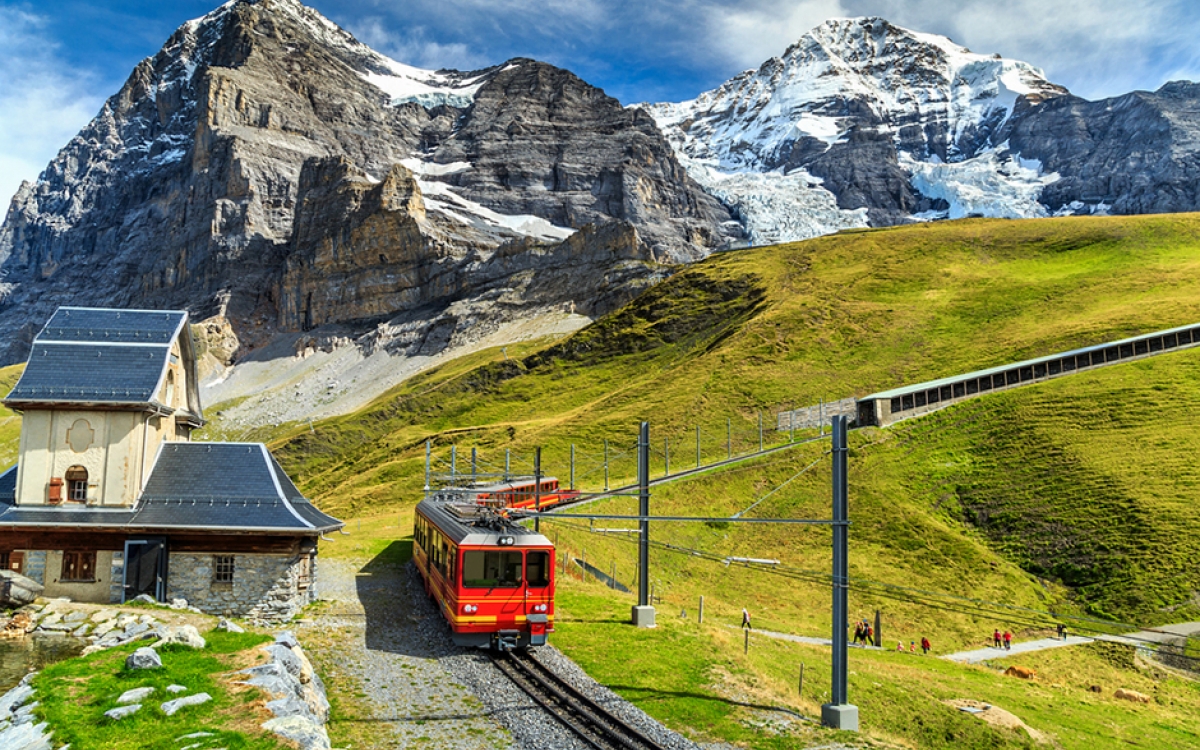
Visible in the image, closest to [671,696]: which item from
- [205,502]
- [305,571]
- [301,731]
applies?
[301,731]

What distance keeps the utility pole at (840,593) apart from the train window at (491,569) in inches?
369

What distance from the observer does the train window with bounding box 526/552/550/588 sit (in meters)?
24.8

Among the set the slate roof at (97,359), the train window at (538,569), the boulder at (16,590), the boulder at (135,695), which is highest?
the slate roof at (97,359)

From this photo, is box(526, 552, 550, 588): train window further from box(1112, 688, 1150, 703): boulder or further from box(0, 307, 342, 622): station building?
box(1112, 688, 1150, 703): boulder

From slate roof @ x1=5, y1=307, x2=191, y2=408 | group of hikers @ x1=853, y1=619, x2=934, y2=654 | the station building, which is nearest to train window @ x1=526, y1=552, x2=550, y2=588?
the station building

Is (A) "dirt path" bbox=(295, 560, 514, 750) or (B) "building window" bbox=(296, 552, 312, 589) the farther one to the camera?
(B) "building window" bbox=(296, 552, 312, 589)

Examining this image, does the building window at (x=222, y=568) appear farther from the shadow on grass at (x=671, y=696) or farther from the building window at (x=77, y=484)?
the shadow on grass at (x=671, y=696)

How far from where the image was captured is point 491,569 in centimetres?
2450

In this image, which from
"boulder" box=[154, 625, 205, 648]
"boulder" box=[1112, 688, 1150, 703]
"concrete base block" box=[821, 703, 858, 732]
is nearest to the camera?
"concrete base block" box=[821, 703, 858, 732]

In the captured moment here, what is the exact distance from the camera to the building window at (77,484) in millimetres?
30375

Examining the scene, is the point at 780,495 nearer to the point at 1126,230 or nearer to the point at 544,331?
the point at 1126,230

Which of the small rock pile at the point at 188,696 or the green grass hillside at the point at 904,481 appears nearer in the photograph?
the small rock pile at the point at 188,696

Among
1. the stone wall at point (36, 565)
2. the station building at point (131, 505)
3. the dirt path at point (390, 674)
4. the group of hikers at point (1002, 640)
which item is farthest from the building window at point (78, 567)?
the group of hikers at point (1002, 640)

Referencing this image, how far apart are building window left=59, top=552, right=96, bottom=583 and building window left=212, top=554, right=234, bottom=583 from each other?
4443 millimetres
